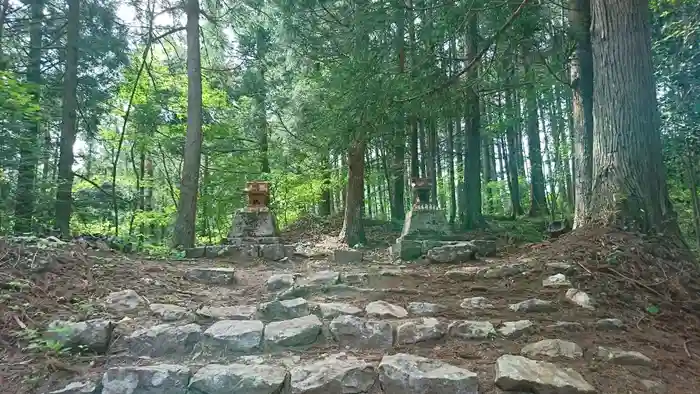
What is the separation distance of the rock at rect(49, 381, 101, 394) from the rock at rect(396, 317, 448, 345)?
1.68 meters

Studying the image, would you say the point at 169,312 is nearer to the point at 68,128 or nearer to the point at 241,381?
the point at 241,381

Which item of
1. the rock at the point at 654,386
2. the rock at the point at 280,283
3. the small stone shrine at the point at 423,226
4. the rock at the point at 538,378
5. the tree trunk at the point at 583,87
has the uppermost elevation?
the tree trunk at the point at 583,87

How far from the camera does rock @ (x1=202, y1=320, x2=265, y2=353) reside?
8.13ft

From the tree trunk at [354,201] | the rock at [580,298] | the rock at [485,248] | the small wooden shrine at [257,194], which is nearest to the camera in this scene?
the rock at [580,298]

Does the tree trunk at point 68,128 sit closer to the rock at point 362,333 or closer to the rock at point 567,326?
the rock at point 362,333

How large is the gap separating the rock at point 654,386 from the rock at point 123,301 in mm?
3220

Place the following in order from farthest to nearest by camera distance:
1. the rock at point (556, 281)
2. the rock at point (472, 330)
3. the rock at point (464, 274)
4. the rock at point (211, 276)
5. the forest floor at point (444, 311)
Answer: the rock at point (211, 276), the rock at point (464, 274), the rock at point (556, 281), the rock at point (472, 330), the forest floor at point (444, 311)

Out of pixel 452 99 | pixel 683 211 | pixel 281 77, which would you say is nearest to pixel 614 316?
pixel 452 99

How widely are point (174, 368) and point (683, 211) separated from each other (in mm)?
9764

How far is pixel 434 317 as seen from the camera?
280 cm

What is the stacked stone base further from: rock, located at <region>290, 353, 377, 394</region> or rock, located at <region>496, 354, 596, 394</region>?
rock, located at <region>496, 354, 596, 394</region>

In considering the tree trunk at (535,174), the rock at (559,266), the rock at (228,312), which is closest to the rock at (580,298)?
the rock at (559,266)

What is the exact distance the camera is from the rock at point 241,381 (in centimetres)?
207

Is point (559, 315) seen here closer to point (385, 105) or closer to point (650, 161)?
point (650, 161)
